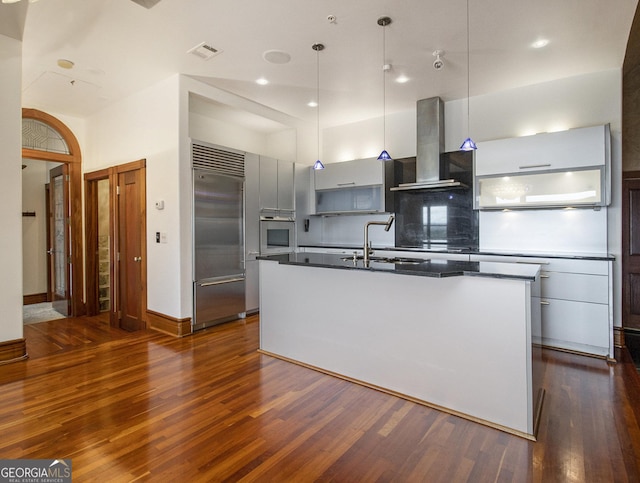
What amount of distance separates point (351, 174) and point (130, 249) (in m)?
3.31

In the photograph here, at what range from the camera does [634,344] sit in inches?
155

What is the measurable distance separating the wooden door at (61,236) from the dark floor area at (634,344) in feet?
23.4

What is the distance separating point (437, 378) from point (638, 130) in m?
4.20

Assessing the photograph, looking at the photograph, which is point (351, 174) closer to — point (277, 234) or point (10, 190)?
point (277, 234)

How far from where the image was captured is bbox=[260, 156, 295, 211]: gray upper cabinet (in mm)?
5250

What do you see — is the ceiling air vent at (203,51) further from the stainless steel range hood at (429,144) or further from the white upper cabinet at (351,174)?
the stainless steel range hood at (429,144)

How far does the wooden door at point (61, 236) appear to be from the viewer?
544 centimetres

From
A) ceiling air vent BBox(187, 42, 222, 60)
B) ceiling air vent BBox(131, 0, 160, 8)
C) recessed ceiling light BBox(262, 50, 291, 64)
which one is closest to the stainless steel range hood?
recessed ceiling light BBox(262, 50, 291, 64)

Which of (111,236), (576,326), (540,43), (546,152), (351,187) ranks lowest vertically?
(576,326)

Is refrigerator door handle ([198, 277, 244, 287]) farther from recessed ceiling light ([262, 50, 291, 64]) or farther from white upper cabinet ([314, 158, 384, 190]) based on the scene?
recessed ceiling light ([262, 50, 291, 64])

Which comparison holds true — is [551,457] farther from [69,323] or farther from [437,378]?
[69,323]

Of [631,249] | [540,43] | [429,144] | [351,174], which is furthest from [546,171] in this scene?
[351,174]

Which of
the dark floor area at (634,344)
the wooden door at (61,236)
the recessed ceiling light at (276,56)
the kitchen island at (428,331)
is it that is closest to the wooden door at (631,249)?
the dark floor area at (634,344)

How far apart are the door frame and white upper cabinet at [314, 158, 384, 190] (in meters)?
2.62
